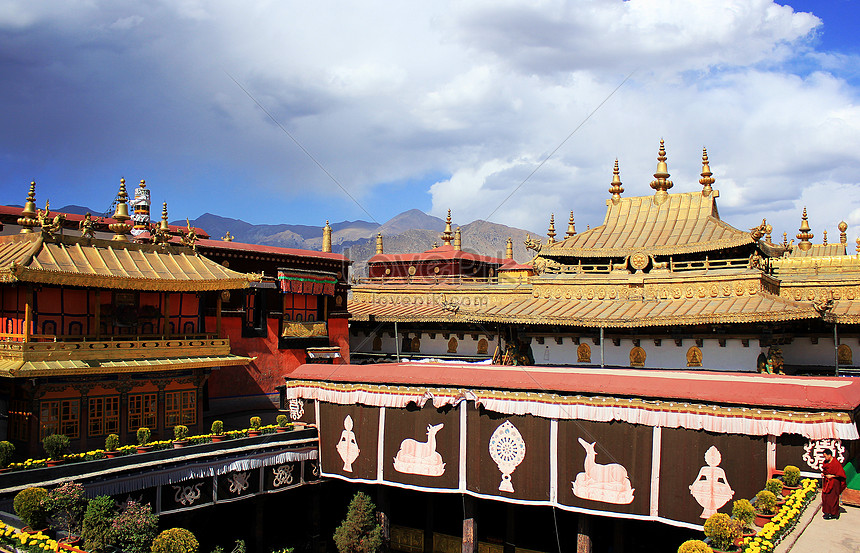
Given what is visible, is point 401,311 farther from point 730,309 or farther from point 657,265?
point 730,309

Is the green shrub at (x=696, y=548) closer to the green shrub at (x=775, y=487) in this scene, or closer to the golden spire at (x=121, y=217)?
the green shrub at (x=775, y=487)

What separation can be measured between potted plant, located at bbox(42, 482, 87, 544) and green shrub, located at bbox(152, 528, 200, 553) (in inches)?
66.0

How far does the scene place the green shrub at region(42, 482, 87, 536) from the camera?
1382cm

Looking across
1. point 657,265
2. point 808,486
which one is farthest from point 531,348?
point 808,486

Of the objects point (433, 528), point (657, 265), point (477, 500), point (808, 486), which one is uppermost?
point (657, 265)

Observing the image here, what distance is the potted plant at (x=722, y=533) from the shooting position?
10664 millimetres

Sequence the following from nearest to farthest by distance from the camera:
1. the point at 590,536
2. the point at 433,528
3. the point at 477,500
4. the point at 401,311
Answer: the point at 590,536 < the point at 477,500 < the point at 433,528 < the point at 401,311

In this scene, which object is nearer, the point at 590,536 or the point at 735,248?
the point at 590,536

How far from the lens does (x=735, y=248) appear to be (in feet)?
79.9

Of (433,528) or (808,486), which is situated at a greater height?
(808,486)

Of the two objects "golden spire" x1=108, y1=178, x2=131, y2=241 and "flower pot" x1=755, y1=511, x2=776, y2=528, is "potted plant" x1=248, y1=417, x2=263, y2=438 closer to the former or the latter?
"golden spire" x1=108, y1=178, x2=131, y2=241

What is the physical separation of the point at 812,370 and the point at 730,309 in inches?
232

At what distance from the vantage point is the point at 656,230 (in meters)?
27.0

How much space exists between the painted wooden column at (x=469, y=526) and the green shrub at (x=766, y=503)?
319 inches
